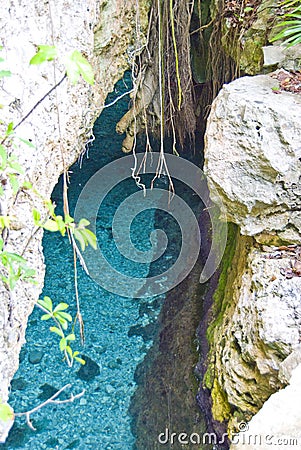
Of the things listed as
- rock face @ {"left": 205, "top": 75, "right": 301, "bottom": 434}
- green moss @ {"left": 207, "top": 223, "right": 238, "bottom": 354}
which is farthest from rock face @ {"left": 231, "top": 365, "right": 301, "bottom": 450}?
green moss @ {"left": 207, "top": 223, "right": 238, "bottom": 354}

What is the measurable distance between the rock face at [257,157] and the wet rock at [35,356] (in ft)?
4.41

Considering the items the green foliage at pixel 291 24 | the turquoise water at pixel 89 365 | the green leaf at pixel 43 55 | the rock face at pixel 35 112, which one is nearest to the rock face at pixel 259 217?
the green foliage at pixel 291 24

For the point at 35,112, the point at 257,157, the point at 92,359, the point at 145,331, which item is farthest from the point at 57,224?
the point at 145,331

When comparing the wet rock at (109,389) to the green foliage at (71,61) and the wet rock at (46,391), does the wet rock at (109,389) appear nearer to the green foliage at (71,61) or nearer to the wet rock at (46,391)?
the wet rock at (46,391)

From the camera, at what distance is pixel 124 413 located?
7.17 feet

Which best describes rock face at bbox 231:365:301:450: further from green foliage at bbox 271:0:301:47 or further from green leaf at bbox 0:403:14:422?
green foliage at bbox 271:0:301:47

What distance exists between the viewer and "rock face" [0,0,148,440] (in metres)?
1.21

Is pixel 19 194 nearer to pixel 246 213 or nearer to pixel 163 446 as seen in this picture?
pixel 246 213

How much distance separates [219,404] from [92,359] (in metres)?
0.87

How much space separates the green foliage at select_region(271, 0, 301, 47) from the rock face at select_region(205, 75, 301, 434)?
15 centimetres

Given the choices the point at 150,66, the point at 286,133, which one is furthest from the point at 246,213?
the point at 150,66

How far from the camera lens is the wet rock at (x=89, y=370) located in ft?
7.61
